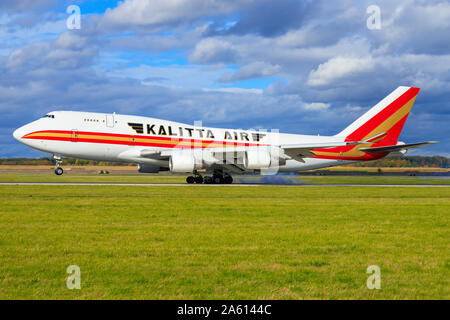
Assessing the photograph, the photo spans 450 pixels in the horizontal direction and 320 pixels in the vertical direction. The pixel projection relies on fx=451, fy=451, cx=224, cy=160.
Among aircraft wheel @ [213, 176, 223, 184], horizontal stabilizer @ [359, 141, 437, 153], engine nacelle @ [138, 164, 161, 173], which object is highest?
horizontal stabilizer @ [359, 141, 437, 153]

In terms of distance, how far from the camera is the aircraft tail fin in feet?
136

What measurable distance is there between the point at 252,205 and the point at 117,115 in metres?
19.2

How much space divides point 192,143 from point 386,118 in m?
18.4

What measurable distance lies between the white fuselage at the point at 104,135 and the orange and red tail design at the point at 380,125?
1316cm

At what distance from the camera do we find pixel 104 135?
111 ft

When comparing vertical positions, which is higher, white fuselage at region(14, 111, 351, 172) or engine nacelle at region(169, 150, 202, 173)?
white fuselage at region(14, 111, 351, 172)

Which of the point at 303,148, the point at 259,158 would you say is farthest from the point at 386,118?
the point at 259,158

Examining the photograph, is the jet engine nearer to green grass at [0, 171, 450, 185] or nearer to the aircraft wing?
the aircraft wing

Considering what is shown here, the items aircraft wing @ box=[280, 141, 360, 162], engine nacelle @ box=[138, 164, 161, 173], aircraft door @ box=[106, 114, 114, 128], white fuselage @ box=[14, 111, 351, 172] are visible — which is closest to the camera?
white fuselage @ box=[14, 111, 351, 172]

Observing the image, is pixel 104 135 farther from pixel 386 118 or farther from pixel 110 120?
pixel 386 118

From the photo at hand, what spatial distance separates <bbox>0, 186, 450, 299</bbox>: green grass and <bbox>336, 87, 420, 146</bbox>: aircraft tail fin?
87.4 feet
